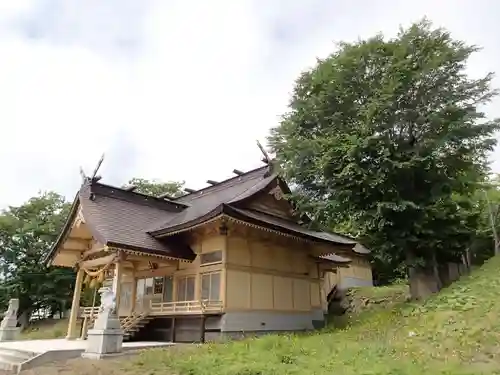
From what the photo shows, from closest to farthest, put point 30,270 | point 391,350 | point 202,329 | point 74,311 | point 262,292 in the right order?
point 391,350, point 202,329, point 262,292, point 74,311, point 30,270

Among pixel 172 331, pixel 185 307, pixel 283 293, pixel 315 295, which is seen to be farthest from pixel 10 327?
pixel 315 295

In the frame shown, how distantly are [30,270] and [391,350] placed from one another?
92.2 feet

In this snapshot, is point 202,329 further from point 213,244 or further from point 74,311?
point 74,311

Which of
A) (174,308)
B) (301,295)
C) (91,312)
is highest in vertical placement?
(301,295)

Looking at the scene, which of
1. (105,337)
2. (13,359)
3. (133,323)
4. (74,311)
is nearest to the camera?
(105,337)

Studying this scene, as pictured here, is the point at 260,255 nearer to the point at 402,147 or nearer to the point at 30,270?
the point at 402,147

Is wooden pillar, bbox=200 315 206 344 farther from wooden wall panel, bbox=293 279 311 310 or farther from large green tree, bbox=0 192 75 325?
large green tree, bbox=0 192 75 325

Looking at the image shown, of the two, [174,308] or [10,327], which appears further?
[10,327]

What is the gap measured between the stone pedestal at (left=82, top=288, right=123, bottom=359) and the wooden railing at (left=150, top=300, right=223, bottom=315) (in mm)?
3227

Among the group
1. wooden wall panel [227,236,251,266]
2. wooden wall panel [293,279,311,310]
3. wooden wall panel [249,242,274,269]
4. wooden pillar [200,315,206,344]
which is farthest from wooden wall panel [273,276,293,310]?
wooden pillar [200,315,206,344]

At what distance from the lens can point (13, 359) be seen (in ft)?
37.3

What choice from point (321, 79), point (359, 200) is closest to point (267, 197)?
point (359, 200)

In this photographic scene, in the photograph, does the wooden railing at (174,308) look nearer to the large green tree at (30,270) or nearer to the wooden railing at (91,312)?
the wooden railing at (91,312)

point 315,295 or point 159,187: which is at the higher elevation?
point 159,187
